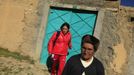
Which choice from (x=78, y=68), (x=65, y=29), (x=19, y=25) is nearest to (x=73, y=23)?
(x=19, y=25)

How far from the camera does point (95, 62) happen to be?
4.77 metres

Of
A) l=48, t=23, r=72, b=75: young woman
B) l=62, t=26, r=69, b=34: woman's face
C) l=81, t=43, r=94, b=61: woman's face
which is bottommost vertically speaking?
l=48, t=23, r=72, b=75: young woman

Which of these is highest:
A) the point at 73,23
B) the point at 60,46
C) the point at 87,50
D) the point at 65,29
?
the point at 73,23

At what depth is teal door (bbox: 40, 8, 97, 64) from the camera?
13086 mm

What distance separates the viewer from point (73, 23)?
1326 centimetres

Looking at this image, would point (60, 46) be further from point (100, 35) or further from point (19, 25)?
point (19, 25)

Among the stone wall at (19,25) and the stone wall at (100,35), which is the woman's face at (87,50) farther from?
the stone wall at (19,25)

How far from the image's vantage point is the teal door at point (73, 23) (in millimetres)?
13086

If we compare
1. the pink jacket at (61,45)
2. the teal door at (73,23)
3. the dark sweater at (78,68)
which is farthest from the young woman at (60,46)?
the dark sweater at (78,68)

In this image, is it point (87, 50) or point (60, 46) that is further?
point (60, 46)

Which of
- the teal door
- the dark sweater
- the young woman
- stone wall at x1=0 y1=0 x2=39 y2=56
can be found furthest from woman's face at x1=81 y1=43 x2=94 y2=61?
stone wall at x1=0 y1=0 x2=39 y2=56

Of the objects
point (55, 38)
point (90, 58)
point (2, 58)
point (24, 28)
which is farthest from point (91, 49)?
point (24, 28)

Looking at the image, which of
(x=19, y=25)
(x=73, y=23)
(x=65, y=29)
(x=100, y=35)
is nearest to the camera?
(x=65, y=29)

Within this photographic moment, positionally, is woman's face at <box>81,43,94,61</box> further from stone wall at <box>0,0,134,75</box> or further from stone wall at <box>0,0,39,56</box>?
stone wall at <box>0,0,39,56</box>
